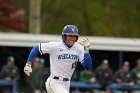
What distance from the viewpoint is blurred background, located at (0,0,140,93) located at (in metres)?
17.8

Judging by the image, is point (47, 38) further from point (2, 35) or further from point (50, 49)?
point (50, 49)

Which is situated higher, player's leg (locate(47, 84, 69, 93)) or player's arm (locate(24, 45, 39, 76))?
player's arm (locate(24, 45, 39, 76))

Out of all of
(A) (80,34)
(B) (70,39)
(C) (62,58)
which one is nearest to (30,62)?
(C) (62,58)

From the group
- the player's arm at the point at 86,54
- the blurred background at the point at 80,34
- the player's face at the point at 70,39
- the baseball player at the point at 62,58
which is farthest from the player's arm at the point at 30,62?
the blurred background at the point at 80,34

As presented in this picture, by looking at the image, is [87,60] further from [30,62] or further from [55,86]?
[30,62]

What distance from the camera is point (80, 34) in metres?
30.8

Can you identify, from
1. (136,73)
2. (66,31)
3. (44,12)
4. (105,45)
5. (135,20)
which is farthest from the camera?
(135,20)

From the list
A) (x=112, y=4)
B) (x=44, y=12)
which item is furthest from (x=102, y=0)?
(x=44, y=12)

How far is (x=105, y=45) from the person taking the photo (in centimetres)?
1884

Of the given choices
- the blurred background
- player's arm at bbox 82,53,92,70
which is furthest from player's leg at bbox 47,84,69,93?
the blurred background

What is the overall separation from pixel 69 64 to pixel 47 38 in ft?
27.9

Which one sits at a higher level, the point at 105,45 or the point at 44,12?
the point at 44,12

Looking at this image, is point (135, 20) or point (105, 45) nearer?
point (105, 45)

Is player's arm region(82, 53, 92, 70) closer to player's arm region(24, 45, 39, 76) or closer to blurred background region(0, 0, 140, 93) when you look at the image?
player's arm region(24, 45, 39, 76)
